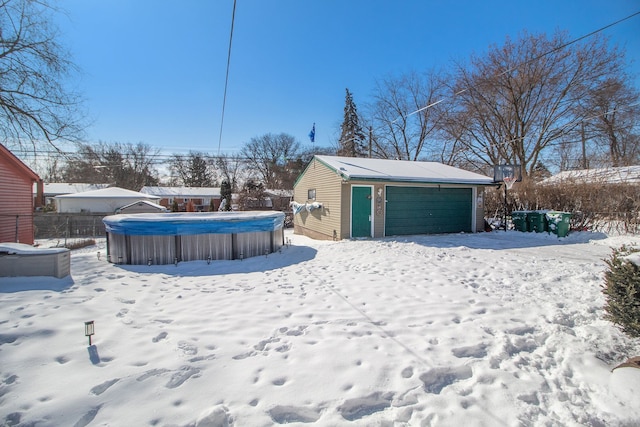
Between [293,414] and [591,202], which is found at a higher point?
[591,202]

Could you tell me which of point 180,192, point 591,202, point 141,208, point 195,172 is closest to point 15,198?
point 141,208

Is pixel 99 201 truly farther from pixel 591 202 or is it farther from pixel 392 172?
pixel 591 202

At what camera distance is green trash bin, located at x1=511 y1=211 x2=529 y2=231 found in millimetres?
11284

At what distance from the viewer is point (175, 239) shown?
254 inches

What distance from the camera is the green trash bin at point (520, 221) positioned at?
11284 millimetres

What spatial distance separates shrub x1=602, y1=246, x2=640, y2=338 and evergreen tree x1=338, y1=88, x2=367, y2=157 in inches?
1055

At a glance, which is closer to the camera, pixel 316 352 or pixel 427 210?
pixel 316 352

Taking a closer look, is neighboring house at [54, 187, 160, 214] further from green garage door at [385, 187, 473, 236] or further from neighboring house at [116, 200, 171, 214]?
green garage door at [385, 187, 473, 236]

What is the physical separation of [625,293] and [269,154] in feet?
127

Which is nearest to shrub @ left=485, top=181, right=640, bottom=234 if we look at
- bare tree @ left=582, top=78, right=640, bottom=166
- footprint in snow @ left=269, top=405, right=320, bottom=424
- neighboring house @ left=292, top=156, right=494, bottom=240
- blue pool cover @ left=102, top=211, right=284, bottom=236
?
neighboring house @ left=292, top=156, right=494, bottom=240

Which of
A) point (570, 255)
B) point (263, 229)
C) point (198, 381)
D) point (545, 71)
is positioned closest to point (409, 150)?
point (545, 71)

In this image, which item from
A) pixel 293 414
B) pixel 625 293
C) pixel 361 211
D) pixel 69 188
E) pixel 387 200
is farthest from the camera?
pixel 69 188

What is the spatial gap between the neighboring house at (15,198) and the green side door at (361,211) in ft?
35.1

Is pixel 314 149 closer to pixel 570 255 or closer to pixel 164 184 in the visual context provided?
pixel 164 184
